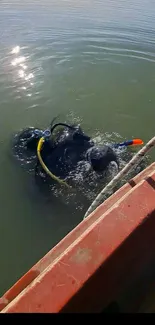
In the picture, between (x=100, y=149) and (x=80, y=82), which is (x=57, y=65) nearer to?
(x=80, y=82)

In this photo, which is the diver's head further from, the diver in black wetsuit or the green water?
the green water

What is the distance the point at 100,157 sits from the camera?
3.80 meters

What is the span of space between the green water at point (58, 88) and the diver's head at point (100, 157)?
0.65m

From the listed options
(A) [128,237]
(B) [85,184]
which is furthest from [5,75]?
(A) [128,237]

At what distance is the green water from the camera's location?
3.69 meters

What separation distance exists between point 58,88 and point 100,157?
3331 mm

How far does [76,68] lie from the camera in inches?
292

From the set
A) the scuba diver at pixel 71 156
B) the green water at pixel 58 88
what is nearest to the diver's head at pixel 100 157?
the scuba diver at pixel 71 156

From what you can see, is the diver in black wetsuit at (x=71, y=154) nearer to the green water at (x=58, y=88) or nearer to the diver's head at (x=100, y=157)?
the diver's head at (x=100, y=157)

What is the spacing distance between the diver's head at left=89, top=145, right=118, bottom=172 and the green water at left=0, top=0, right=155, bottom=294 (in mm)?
647

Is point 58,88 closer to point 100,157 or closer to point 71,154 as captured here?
point 71,154

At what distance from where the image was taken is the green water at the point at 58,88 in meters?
3.69

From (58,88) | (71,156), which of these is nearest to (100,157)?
(71,156)

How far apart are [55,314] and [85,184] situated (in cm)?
274
